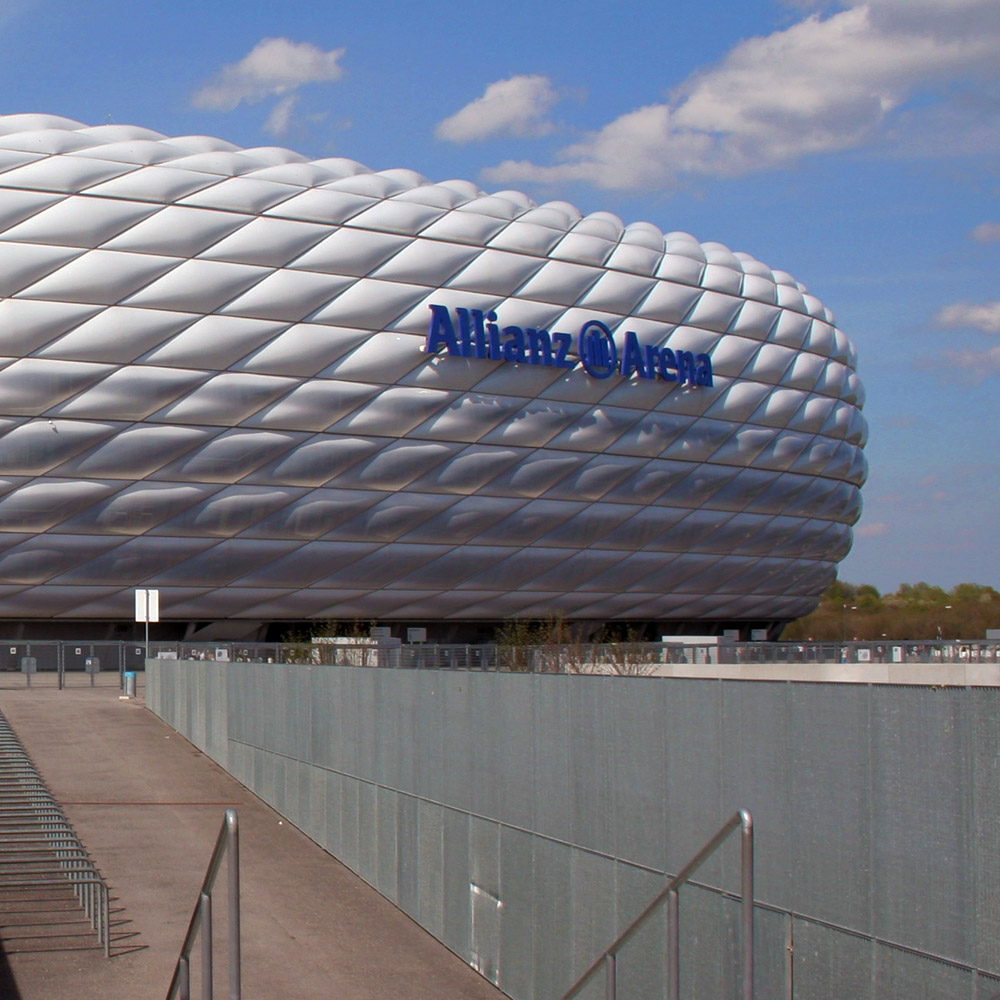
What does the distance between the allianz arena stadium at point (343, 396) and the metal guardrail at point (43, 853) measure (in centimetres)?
2555

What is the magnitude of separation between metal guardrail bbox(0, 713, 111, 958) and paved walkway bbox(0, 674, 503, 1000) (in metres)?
0.36

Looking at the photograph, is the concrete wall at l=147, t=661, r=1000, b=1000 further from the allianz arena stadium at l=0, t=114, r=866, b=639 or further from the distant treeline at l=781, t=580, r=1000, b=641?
the distant treeline at l=781, t=580, r=1000, b=641

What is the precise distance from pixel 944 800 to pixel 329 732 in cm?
1087

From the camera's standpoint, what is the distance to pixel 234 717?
20578 mm

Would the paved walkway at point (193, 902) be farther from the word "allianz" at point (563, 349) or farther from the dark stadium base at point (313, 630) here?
the word "allianz" at point (563, 349)

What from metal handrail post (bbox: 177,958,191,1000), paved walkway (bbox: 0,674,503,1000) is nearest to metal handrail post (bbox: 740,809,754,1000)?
metal handrail post (bbox: 177,958,191,1000)

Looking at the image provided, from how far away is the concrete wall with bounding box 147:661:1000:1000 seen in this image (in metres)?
6.95

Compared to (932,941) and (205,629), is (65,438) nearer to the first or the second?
(205,629)

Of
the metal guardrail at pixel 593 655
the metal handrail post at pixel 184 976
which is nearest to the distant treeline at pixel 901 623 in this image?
the metal guardrail at pixel 593 655

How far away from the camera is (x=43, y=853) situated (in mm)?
13539

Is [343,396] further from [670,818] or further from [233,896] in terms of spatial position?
[233,896]

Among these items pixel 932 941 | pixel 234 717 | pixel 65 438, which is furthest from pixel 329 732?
pixel 65 438

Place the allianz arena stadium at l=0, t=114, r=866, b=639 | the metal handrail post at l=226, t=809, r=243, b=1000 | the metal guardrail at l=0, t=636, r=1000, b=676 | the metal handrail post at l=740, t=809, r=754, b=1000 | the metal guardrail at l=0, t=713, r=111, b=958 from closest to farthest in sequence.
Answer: the metal handrail post at l=740, t=809, r=754, b=1000 → the metal handrail post at l=226, t=809, r=243, b=1000 → the metal guardrail at l=0, t=713, r=111, b=958 → the metal guardrail at l=0, t=636, r=1000, b=676 → the allianz arena stadium at l=0, t=114, r=866, b=639

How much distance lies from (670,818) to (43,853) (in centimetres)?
712
